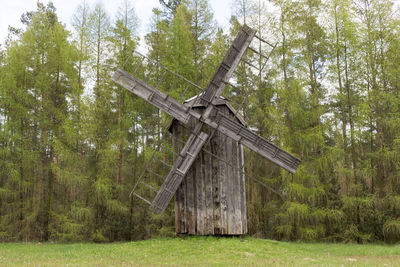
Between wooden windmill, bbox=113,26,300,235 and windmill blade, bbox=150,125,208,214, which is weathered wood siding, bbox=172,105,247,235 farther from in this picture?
windmill blade, bbox=150,125,208,214

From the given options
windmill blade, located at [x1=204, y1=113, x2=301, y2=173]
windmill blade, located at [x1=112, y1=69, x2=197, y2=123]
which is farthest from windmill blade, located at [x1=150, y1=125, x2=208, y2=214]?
windmill blade, located at [x1=112, y1=69, x2=197, y2=123]

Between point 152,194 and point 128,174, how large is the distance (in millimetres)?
1987

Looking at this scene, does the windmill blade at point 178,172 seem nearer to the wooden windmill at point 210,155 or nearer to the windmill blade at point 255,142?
the wooden windmill at point 210,155

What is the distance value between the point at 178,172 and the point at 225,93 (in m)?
7.47

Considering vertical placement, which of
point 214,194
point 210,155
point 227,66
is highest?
point 227,66

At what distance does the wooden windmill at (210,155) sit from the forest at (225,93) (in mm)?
3792

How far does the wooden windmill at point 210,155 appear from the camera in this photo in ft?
33.9

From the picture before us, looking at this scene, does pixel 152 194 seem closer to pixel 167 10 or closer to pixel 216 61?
pixel 216 61

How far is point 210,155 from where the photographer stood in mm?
11438

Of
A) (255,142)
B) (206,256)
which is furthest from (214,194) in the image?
(206,256)

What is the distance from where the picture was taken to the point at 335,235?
46.2 feet

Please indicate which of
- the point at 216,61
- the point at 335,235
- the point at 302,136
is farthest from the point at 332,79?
the point at 335,235

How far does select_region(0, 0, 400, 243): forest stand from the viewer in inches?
567

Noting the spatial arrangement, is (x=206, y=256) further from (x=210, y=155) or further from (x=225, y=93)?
(x=225, y=93)
